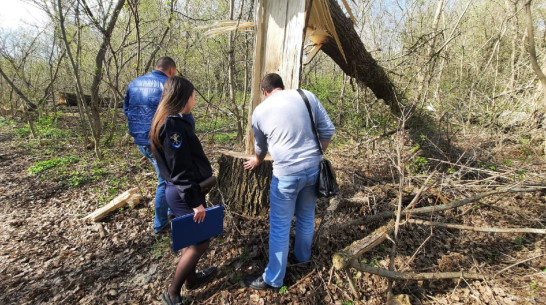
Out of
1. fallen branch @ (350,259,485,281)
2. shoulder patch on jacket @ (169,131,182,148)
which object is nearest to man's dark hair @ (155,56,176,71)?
shoulder patch on jacket @ (169,131,182,148)

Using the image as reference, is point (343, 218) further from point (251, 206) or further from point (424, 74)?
point (424, 74)

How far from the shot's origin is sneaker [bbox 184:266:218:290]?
94.1 inches

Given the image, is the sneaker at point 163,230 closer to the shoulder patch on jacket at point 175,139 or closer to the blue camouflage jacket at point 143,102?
the blue camouflage jacket at point 143,102

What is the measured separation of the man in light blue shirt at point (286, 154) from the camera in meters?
2.08

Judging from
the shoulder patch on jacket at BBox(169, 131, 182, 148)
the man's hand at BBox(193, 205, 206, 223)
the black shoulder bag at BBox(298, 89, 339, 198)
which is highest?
the shoulder patch on jacket at BBox(169, 131, 182, 148)

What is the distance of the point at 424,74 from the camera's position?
579cm

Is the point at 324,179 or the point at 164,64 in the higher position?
the point at 164,64

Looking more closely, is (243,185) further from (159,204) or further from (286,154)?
(286,154)

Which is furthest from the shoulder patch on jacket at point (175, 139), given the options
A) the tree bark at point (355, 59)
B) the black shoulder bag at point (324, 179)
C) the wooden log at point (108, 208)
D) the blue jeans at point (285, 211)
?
the tree bark at point (355, 59)

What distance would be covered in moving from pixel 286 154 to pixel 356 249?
1023mm

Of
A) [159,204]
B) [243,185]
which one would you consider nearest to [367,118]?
[243,185]

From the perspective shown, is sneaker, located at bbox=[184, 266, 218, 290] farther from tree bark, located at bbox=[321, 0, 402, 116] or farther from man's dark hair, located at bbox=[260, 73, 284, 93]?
tree bark, located at bbox=[321, 0, 402, 116]

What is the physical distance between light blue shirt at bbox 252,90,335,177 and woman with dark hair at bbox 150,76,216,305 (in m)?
0.58

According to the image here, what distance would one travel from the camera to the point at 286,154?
82.8 inches
